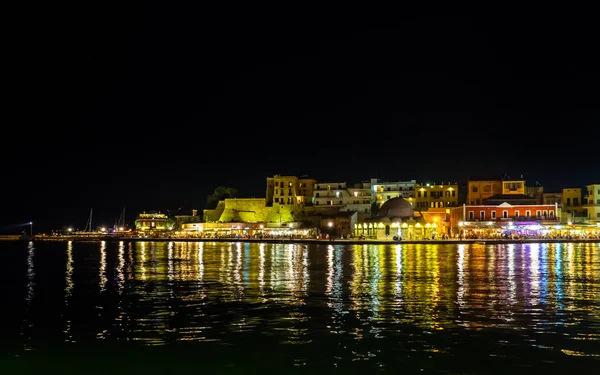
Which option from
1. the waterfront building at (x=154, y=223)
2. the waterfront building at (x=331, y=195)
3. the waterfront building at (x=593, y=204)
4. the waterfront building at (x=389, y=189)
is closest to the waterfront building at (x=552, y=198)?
the waterfront building at (x=593, y=204)

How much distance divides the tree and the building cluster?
15.2 ft

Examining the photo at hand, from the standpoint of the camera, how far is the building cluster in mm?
72688

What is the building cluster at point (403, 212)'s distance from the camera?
72.7m

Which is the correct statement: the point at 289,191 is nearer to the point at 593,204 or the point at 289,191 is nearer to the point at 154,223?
the point at 154,223

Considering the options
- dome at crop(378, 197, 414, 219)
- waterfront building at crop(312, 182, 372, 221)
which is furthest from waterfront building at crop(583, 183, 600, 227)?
waterfront building at crop(312, 182, 372, 221)

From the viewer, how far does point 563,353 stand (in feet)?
40.6

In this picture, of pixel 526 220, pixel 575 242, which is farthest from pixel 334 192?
pixel 575 242

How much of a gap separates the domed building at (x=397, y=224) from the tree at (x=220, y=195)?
32211mm

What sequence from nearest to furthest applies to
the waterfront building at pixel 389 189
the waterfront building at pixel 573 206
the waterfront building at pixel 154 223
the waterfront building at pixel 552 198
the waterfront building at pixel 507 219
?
1. the waterfront building at pixel 507 219
2. the waterfront building at pixel 573 206
3. the waterfront building at pixel 552 198
4. the waterfront building at pixel 389 189
5. the waterfront building at pixel 154 223

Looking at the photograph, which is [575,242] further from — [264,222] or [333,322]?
[333,322]

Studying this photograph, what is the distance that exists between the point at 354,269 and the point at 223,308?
49.3 feet

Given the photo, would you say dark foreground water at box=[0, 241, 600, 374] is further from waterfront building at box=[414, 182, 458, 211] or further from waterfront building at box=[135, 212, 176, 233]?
waterfront building at box=[135, 212, 176, 233]

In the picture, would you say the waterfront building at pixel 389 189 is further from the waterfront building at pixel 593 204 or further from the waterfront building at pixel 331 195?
the waterfront building at pixel 593 204

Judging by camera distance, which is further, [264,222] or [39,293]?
[264,222]
